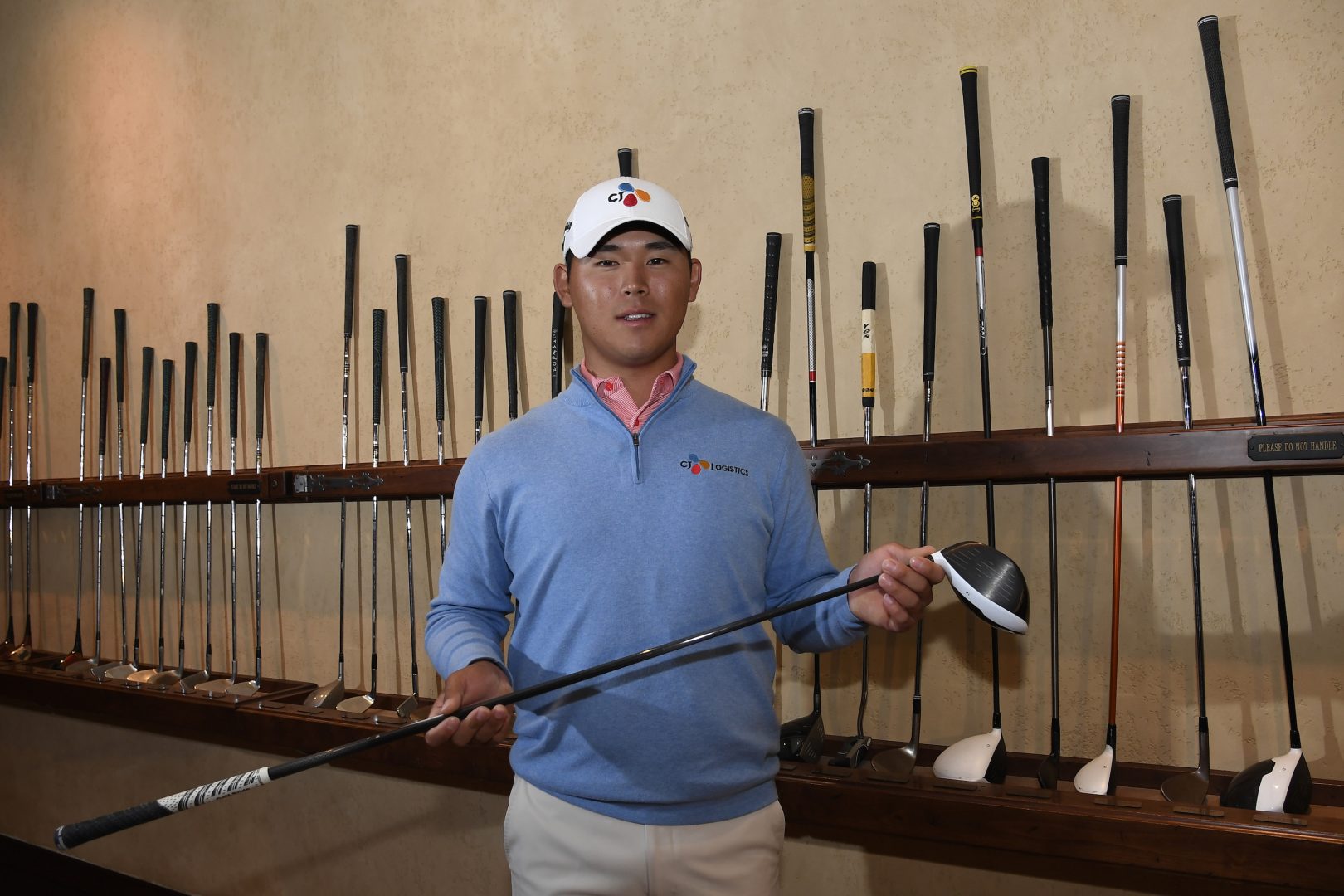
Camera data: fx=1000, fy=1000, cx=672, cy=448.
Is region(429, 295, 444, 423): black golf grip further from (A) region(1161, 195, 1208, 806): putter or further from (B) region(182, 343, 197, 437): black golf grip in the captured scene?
(A) region(1161, 195, 1208, 806): putter

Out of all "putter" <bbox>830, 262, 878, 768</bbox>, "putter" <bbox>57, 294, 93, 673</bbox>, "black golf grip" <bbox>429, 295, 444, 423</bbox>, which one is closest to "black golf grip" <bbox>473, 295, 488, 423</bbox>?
"black golf grip" <bbox>429, 295, 444, 423</bbox>

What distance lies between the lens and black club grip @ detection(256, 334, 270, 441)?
3637 millimetres

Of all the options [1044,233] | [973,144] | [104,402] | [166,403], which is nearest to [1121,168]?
[1044,233]

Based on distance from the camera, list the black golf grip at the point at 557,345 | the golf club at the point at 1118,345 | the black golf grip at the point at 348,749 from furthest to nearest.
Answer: the black golf grip at the point at 557,345, the golf club at the point at 1118,345, the black golf grip at the point at 348,749

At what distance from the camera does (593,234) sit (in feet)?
5.82

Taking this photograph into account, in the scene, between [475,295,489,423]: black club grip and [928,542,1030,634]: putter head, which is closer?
[928,542,1030,634]: putter head

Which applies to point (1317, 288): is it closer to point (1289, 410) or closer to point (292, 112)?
point (1289, 410)

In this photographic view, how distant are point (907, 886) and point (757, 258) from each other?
1634 mm

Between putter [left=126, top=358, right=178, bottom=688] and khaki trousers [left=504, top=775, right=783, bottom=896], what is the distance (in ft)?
8.39

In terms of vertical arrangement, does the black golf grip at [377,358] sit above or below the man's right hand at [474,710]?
above

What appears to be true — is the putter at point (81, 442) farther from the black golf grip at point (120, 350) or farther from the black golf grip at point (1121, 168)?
the black golf grip at point (1121, 168)

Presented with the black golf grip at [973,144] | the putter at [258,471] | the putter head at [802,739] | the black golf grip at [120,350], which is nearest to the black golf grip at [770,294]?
the black golf grip at [973,144]

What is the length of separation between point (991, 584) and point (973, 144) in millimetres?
1212

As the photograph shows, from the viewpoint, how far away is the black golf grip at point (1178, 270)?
2.11 m
